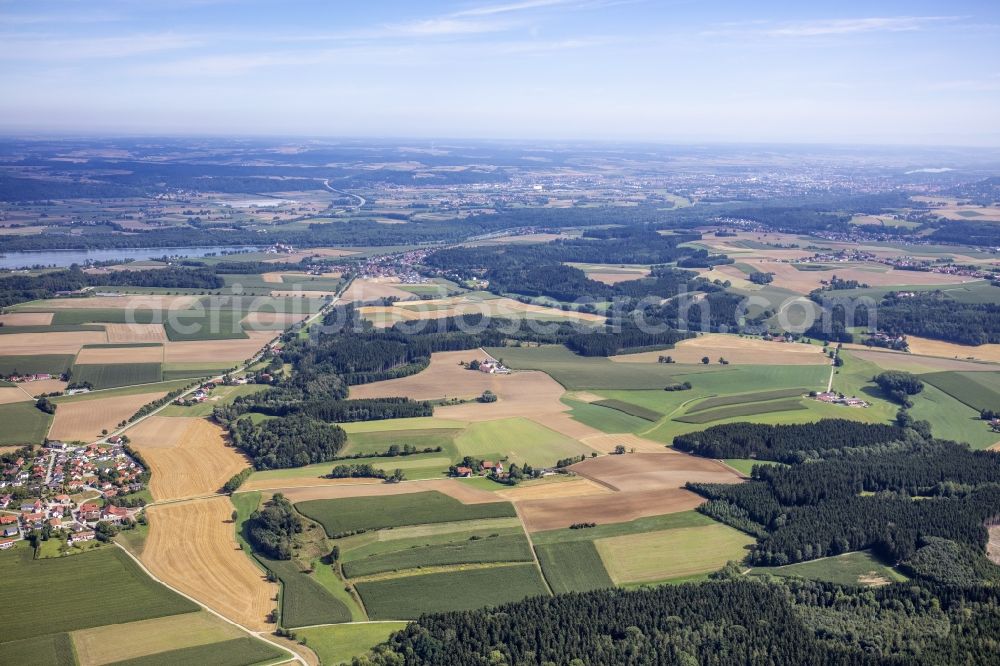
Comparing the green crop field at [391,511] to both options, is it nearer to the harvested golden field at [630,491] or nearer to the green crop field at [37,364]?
the harvested golden field at [630,491]

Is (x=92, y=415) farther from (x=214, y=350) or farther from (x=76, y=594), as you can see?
(x=76, y=594)

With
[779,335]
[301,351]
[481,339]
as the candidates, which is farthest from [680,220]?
[301,351]

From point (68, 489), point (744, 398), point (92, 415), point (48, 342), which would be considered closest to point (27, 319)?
point (48, 342)

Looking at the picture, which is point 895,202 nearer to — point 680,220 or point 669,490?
point 680,220

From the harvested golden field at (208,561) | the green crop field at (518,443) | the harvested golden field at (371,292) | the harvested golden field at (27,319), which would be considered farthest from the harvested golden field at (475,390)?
the harvested golden field at (27,319)

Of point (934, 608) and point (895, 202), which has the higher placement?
point (895, 202)

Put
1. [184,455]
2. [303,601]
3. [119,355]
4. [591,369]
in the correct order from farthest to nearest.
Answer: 1. [119,355]
2. [591,369]
3. [184,455]
4. [303,601]
